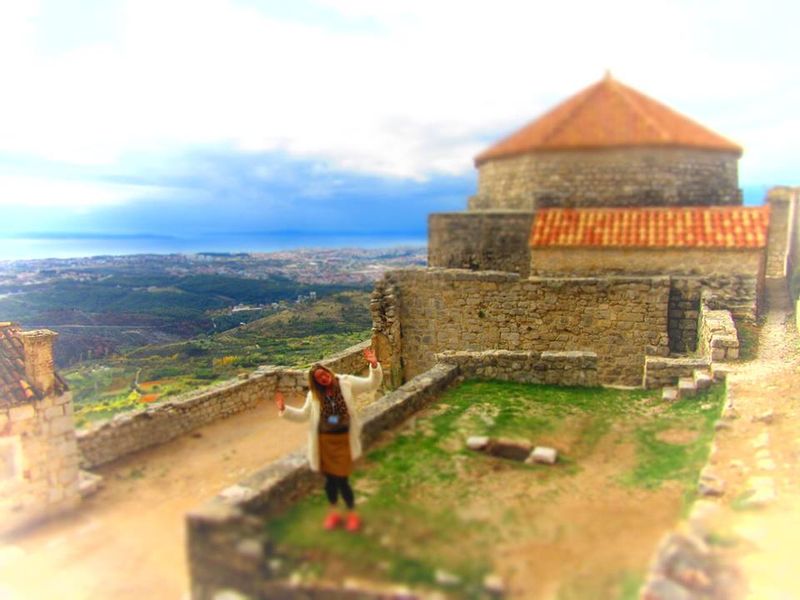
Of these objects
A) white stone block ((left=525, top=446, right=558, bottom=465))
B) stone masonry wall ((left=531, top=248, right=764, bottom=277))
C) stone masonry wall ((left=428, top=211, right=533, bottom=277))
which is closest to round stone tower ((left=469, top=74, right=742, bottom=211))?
stone masonry wall ((left=428, top=211, right=533, bottom=277))

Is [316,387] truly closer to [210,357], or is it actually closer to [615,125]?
[210,357]

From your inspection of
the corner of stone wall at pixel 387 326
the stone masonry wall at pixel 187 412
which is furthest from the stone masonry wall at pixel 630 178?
the stone masonry wall at pixel 187 412

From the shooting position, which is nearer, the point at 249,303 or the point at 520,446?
the point at 520,446

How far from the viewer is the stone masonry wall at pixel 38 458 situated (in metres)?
6.62

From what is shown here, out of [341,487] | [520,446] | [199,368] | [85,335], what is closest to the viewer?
[341,487]

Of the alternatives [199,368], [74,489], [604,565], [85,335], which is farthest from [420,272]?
[604,565]

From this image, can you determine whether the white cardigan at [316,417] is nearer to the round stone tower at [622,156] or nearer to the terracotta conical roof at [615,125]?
the round stone tower at [622,156]

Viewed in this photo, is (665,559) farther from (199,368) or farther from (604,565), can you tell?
(199,368)

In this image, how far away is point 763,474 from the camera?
5211 millimetres

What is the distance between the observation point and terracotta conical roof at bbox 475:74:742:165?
1284cm

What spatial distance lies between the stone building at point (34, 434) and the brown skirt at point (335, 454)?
348 centimetres

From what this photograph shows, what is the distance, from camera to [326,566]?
3898 mm

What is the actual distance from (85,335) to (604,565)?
7.45m

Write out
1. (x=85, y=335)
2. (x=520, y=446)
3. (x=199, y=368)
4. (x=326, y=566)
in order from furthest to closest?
(x=199, y=368) → (x=85, y=335) → (x=520, y=446) → (x=326, y=566)
